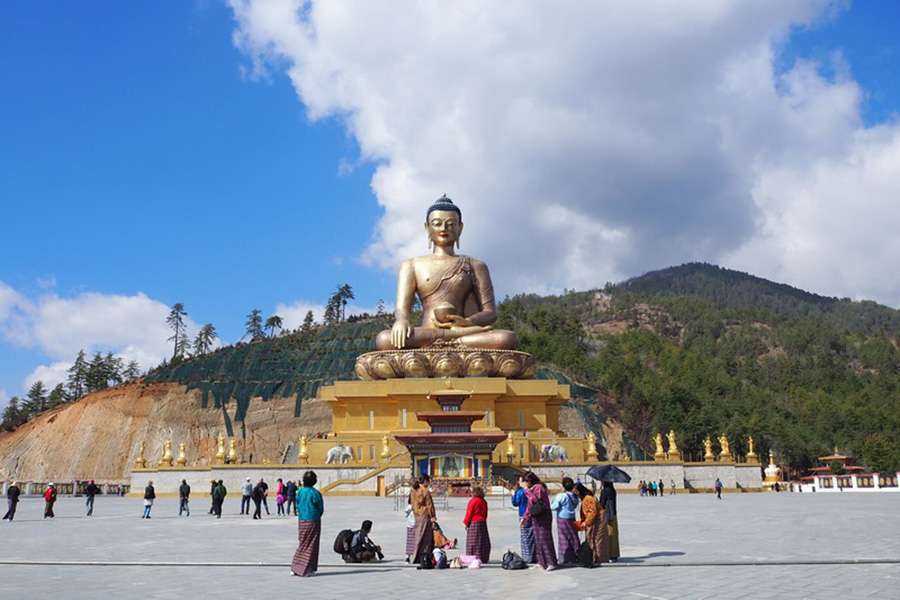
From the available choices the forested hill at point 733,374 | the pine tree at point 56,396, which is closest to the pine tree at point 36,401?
the pine tree at point 56,396

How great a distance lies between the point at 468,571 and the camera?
382 inches

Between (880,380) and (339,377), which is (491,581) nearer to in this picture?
(339,377)

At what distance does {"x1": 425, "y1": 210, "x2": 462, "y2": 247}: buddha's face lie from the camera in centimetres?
3794

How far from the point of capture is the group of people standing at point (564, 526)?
976cm

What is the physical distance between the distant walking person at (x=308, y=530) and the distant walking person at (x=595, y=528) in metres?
3.10

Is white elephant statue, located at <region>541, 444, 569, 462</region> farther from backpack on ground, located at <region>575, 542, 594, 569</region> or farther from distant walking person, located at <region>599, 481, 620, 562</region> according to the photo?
backpack on ground, located at <region>575, 542, 594, 569</region>

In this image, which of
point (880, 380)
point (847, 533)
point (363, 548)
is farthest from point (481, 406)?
point (880, 380)

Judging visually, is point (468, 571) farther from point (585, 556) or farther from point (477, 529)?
point (585, 556)

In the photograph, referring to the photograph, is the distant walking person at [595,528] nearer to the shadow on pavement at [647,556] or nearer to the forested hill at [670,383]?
the shadow on pavement at [647,556]

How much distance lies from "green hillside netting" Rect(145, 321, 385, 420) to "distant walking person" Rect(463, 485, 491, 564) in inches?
1991

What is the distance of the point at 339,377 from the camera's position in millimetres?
64000

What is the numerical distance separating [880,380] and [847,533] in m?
83.6

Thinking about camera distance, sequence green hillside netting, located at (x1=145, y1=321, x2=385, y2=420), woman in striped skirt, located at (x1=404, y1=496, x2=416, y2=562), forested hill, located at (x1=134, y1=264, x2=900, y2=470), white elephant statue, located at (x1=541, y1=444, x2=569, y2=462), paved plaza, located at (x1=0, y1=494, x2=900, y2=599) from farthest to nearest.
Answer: green hillside netting, located at (x1=145, y1=321, x2=385, y2=420)
forested hill, located at (x1=134, y1=264, x2=900, y2=470)
white elephant statue, located at (x1=541, y1=444, x2=569, y2=462)
woman in striped skirt, located at (x1=404, y1=496, x2=416, y2=562)
paved plaza, located at (x1=0, y1=494, x2=900, y2=599)

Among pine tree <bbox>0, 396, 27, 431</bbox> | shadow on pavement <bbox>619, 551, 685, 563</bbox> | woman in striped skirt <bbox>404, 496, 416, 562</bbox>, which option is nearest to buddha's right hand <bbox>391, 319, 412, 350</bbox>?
shadow on pavement <bbox>619, 551, 685, 563</bbox>
